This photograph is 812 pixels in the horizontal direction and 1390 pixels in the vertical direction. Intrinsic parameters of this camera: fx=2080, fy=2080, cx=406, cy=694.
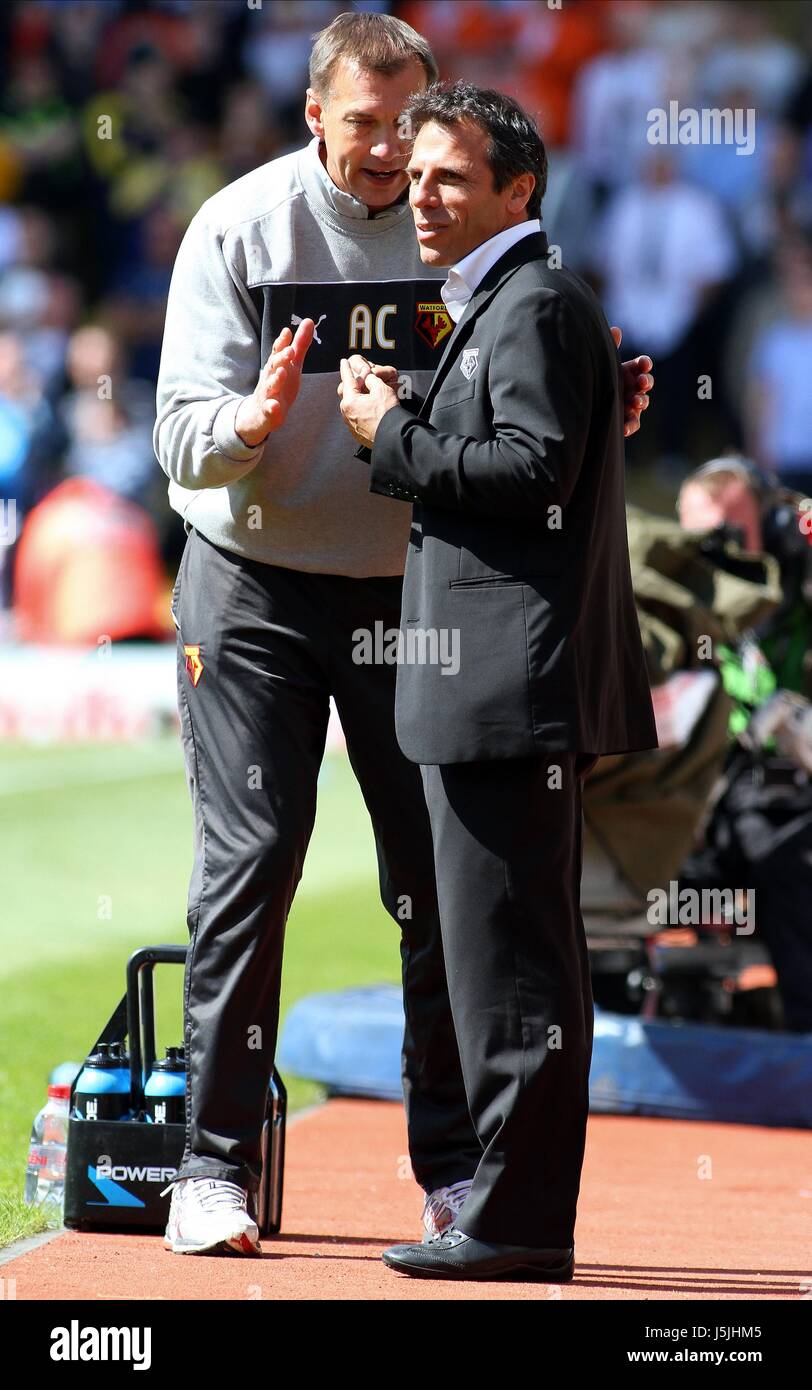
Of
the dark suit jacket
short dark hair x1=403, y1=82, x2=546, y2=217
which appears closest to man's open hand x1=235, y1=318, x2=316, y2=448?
the dark suit jacket

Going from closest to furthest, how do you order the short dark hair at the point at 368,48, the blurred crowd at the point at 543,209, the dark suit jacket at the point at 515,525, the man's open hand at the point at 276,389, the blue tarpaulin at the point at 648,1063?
the dark suit jacket at the point at 515,525 < the man's open hand at the point at 276,389 < the short dark hair at the point at 368,48 < the blue tarpaulin at the point at 648,1063 < the blurred crowd at the point at 543,209

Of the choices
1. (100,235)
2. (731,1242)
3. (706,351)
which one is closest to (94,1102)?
(731,1242)

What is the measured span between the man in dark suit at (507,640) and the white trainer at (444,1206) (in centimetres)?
32

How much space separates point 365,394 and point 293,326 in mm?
401

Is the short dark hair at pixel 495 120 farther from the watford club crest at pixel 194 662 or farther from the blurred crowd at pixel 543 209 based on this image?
the blurred crowd at pixel 543 209

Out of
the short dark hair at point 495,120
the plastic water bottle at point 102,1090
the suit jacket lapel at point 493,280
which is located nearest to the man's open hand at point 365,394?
the suit jacket lapel at point 493,280

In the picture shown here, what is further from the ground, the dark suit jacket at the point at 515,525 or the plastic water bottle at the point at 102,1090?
the dark suit jacket at the point at 515,525

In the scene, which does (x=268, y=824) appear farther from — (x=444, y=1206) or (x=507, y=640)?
(x=444, y=1206)

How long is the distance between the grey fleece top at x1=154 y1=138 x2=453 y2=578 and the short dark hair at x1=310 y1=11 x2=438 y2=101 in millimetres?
168

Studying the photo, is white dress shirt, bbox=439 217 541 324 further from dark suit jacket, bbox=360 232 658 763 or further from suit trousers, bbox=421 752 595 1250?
suit trousers, bbox=421 752 595 1250

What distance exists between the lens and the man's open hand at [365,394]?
12.3ft

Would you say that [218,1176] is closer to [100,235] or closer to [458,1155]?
[458,1155]

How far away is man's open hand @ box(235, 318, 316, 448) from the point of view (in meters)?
3.84

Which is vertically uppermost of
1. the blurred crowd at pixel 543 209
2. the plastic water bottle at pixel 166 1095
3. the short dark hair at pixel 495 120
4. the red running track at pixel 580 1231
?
the blurred crowd at pixel 543 209
